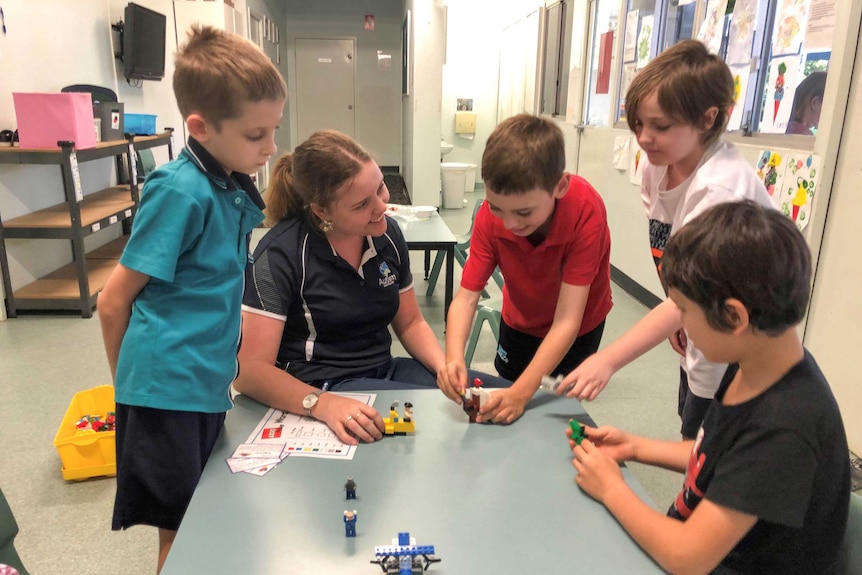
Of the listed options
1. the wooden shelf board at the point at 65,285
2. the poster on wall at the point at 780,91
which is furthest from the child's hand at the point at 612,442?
the wooden shelf board at the point at 65,285

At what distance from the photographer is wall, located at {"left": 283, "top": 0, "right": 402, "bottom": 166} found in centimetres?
955

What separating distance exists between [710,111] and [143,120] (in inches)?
170

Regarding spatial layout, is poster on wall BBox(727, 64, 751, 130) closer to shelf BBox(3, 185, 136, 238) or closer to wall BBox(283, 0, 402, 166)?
shelf BBox(3, 185, 136, 238)

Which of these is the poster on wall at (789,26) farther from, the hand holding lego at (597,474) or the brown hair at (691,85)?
the hand holding lego at (597,474)

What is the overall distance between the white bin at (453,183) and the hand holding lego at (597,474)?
20.9ft

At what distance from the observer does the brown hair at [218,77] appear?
992 mm

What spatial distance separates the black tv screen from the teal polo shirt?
4181mm

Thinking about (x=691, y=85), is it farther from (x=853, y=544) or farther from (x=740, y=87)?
(x=740, y=87)

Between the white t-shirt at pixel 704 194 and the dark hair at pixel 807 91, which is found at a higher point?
the dark hair at pixel 807 91

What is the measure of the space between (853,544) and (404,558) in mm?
574

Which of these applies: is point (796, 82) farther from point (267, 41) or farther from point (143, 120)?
point (267, 41)

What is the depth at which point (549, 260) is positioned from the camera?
1.45 m

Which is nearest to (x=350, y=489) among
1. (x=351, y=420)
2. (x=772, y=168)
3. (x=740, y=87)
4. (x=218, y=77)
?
(x=351, y=420)

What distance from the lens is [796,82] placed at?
2441 millimetres
